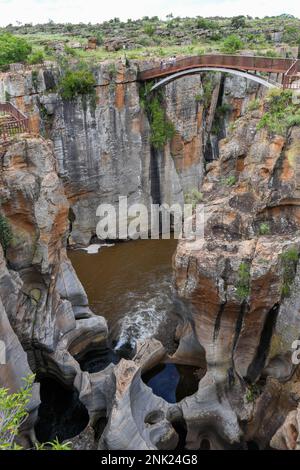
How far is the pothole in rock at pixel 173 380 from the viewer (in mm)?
15305

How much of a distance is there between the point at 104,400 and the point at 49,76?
53.3 ft

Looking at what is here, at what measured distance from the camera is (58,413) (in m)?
14.7

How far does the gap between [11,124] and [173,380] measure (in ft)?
34.6

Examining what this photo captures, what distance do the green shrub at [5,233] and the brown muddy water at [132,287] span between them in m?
6.03

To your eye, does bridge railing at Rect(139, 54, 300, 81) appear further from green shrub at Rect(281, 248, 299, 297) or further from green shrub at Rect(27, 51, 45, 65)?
green shrub at Rect(281, 248, 299, 297)

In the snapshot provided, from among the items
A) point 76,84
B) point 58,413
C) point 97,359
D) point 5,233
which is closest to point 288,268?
point 5,233

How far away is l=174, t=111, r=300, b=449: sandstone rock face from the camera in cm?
1178

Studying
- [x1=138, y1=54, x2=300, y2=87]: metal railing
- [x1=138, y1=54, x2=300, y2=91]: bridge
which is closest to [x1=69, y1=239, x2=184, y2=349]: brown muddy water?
[x1=138, y1=54, x2=300, y2=91]: bridge

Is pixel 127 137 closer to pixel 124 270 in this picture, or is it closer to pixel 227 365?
pixel 124 270

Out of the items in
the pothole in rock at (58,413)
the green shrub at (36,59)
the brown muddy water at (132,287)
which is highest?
the green shrub at (36,59)

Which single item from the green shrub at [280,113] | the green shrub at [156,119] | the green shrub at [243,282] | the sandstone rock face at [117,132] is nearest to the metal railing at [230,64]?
the green shrub at [280,113]

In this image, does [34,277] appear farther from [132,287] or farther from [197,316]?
[132,287]

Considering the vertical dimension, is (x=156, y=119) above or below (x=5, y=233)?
above

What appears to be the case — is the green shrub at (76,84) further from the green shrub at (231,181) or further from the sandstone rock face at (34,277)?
the green shrub at (231,181)
